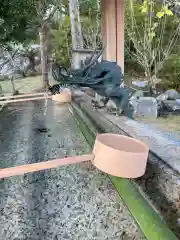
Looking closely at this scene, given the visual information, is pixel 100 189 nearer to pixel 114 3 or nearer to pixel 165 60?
pixel 114 3

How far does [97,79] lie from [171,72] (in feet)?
17.9

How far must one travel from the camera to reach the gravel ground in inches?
58.3

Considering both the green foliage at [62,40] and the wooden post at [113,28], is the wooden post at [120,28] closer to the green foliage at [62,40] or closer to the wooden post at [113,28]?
the wooden post at [113,28]

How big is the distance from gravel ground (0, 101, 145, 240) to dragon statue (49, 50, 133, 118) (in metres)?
0.59

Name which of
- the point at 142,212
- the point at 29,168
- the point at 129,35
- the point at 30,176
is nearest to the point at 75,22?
the point at 129,35

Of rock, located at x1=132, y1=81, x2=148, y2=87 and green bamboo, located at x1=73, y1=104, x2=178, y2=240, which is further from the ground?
green bamboo, located at x1=73, y1=104, x2=178, y2=240

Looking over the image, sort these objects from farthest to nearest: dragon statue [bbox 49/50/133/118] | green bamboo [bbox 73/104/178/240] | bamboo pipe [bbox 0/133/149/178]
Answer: dragon statue [bbox 49/50/133/118], bamboo pipe [bbox 0/133/149/178], green bamboo [bbox 73/104/178/240]

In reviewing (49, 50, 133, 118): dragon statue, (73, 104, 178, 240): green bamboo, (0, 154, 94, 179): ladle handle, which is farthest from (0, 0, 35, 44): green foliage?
(73, 104, 178, 240): green bamboo

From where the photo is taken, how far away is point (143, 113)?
5.85 metres

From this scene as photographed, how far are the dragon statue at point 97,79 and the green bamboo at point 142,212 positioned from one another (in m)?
1.04

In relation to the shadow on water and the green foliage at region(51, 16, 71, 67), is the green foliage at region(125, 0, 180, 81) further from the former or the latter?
the shadow on water

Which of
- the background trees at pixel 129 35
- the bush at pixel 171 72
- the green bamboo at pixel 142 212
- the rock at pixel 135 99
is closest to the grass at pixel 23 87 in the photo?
the background trees at pixel 129 35

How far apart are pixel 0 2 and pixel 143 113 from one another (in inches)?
135

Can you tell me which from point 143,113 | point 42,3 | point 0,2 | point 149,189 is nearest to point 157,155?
point 149,189
